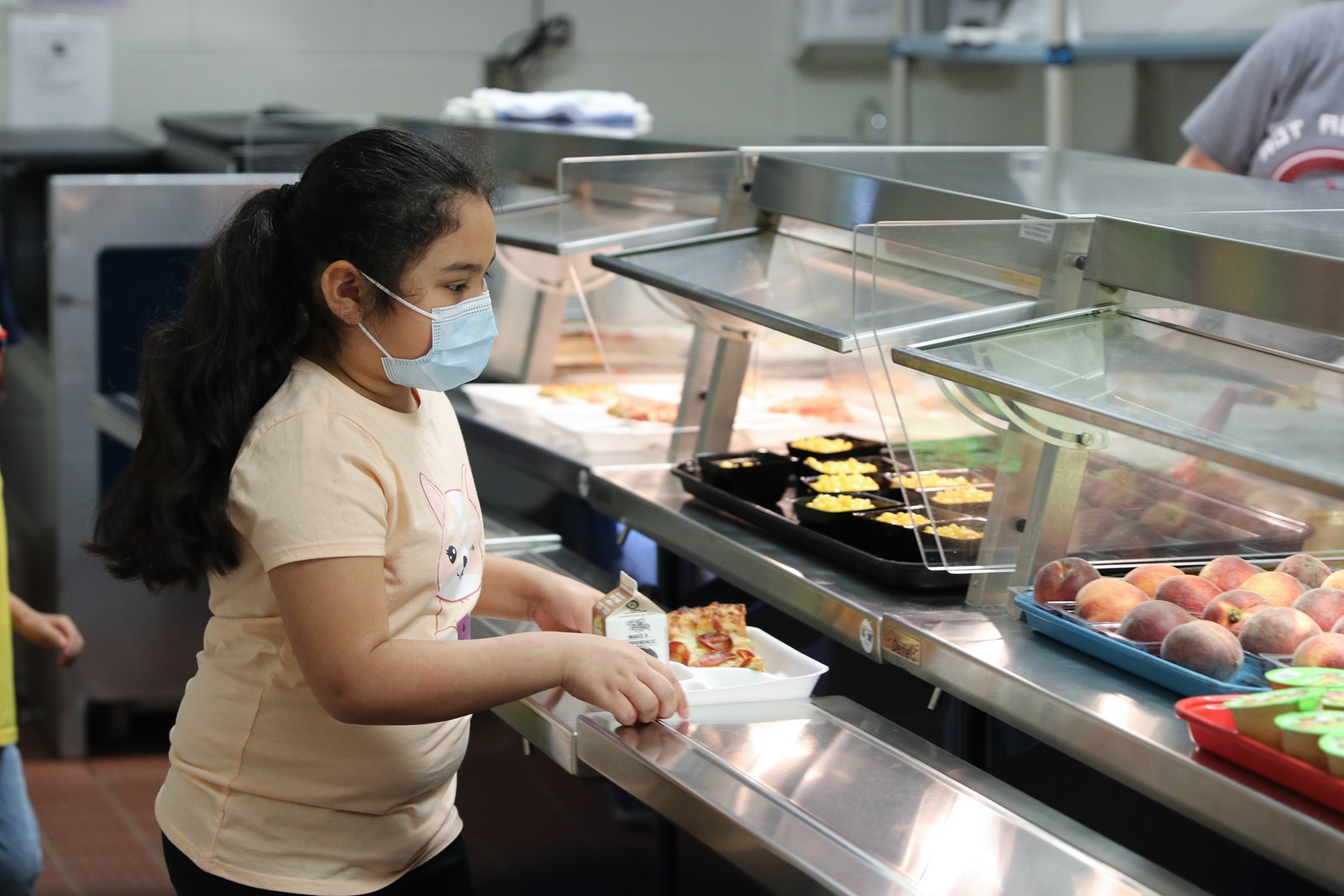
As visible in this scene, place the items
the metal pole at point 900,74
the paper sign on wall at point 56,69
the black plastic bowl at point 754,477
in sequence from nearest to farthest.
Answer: the black plastic bowl at point 754,477
the paper sign on wall at point 56,69
the metal pole at point 900,74

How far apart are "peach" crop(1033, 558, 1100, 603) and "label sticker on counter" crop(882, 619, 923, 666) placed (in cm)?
16

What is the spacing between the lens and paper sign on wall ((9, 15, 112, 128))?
4512 mm

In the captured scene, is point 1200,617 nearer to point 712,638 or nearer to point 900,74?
point 712,638

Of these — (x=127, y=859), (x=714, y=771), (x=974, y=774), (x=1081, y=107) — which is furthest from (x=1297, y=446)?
(x=1081, y=107)

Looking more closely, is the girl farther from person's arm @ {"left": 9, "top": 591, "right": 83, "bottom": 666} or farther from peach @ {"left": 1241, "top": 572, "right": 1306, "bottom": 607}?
person's arm @ {"left": 9, "top": 591, "right": 83, "bottom": 666}

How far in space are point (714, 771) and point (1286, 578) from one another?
2.23ft

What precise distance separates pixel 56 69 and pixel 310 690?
3.61 metres

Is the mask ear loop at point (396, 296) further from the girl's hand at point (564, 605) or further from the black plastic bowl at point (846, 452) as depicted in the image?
the black plastic bowl at point (846, 452)

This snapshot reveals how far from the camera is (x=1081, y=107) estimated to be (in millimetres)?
4715

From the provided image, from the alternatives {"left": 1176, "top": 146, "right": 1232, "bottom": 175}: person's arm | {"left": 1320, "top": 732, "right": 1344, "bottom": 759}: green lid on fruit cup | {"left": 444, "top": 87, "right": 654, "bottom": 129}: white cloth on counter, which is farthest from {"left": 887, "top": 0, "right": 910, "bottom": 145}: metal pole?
{"left": 1320, "top": 732, "right": 1344, "bottom": 759}: green lid on fruit cup

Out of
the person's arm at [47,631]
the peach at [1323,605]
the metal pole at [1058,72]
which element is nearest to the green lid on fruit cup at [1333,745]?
the peach at [1323,605]

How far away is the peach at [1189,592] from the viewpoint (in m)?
1.65

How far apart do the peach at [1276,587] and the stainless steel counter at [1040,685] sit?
6.5 inches

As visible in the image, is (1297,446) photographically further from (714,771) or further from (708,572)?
(708,572)
